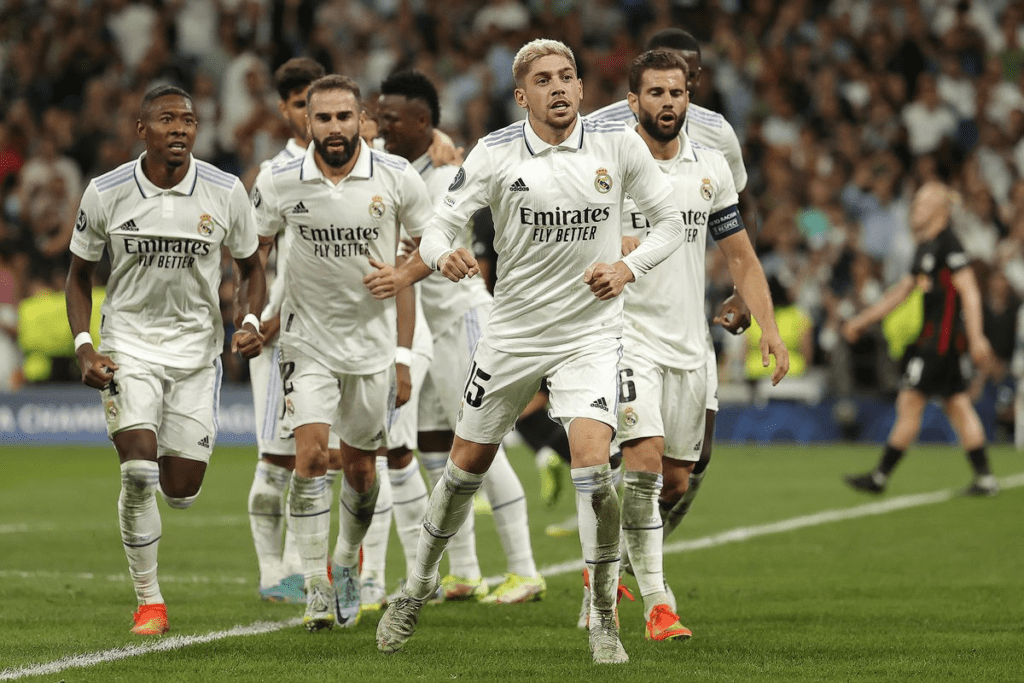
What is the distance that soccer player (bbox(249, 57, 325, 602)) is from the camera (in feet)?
26.9

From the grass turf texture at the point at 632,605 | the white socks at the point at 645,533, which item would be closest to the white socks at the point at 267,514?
the grass turf texture at the point at 632,605

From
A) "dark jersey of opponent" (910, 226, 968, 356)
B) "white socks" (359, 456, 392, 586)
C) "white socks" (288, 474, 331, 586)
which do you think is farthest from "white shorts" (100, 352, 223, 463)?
"dark jersey of opponent" (910, 226, 968, 356)

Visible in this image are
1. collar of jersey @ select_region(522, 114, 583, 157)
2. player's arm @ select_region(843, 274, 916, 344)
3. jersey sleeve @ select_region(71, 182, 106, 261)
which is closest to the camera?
collar of jersey @ select_region(522, 114, 583, 157)

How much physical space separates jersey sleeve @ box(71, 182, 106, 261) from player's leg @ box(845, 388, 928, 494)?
26.3 feet

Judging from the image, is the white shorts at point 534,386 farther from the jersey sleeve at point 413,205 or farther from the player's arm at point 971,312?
the player's arm at point 971,312

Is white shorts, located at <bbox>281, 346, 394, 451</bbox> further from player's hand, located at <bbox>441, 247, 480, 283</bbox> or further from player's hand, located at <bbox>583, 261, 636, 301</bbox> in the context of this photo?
player's hand, located at <bbox>583, 261, 636, 301</bbox>

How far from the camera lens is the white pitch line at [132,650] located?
6055mm

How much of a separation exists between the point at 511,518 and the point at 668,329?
1.66 m

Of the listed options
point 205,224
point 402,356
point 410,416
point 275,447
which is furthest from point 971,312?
point 205,224

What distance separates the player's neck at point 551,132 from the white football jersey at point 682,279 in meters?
0.88

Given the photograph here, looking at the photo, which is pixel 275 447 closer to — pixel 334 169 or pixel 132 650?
pixel 334 169

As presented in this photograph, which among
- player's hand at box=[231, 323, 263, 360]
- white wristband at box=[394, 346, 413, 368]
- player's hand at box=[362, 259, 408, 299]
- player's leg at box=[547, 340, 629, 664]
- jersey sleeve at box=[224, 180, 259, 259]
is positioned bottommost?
player's leg at box=[547, 340, 629, 664]

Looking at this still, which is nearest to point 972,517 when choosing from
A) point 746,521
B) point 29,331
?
point 746,521

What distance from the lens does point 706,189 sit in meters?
7.18
